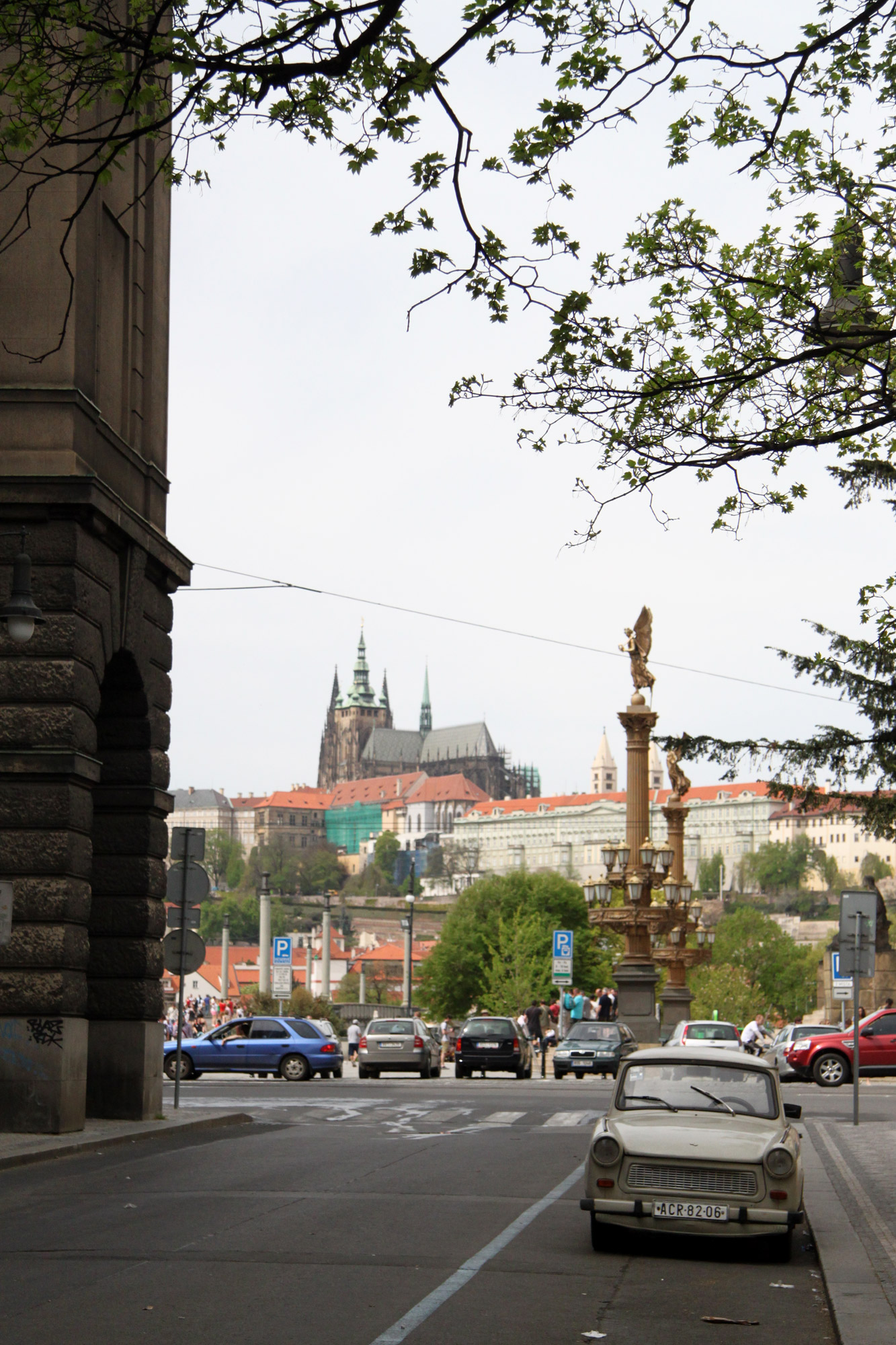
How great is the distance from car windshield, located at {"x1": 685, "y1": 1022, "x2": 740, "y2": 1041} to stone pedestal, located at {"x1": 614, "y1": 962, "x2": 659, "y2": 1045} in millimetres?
2356

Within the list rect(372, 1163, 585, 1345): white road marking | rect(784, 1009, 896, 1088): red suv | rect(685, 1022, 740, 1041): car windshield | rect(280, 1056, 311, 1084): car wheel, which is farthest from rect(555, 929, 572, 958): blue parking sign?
rect(372, 1163, 585, 1345): white road marking

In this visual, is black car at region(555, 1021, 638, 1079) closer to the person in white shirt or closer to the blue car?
the person in white shirt

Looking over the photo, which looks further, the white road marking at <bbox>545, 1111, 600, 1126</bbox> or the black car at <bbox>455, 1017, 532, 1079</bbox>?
the black car at <bbox>455, 1017, 532, 1079</bbox>

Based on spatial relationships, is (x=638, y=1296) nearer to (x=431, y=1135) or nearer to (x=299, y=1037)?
(x=431, y=1135)

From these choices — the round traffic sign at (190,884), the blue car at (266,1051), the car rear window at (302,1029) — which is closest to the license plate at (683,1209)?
the round traffic sign at (190,884)

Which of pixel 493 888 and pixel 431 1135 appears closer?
pixel 431 1135

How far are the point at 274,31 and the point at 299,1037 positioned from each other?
3265 centimetres

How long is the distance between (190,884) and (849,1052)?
18949 mm

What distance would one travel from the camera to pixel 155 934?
65.3 feet

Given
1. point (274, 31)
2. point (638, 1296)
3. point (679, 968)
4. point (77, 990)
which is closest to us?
point (274, 31)

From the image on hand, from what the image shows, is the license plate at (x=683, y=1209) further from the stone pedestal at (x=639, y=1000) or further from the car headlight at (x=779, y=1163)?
the stone pedestal at (x=639, y=1000)

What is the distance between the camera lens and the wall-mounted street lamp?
1544 cm

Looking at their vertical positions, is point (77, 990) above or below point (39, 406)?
below

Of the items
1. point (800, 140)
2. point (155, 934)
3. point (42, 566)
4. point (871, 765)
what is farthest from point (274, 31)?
point (871, 765)
